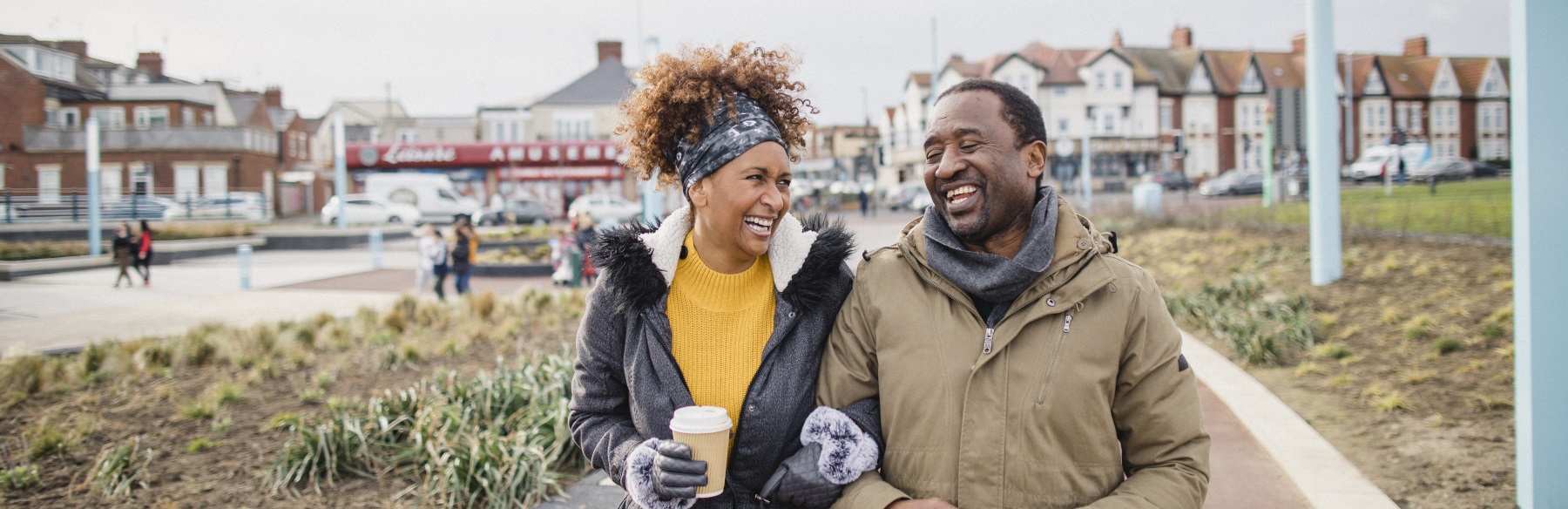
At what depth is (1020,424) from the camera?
2.06m

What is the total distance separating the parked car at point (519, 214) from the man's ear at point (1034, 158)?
35.0 metres

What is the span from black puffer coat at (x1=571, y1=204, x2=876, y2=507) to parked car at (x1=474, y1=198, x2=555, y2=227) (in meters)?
34.7

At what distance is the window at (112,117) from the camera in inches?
1742

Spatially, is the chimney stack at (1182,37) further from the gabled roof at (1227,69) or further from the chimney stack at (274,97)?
the chimney stack at (274,97)

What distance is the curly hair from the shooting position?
2383 millimetres

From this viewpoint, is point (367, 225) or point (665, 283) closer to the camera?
point (665, 283)

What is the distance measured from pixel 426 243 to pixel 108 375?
7292mm

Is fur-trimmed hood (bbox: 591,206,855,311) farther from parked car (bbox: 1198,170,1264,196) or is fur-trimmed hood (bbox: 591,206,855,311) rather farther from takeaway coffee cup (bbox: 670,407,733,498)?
parked car (bbox: 1198,170,1264,196)

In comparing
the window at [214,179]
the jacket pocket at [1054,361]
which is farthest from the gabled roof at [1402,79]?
the jacket pocket at [1054,361]

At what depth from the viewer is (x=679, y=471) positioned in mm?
2031

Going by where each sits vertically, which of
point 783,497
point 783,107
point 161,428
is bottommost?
point 161,428

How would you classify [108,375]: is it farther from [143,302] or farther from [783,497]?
[143,302]

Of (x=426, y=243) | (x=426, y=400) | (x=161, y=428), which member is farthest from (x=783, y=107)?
(x=426, y=243)

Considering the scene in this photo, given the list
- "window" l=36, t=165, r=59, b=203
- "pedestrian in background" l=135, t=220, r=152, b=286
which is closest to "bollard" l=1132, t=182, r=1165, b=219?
"pedestrian in background" l=135, t=220, r=152, b=286
